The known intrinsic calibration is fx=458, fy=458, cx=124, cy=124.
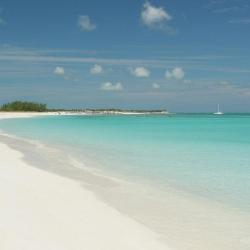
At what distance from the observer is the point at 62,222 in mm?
6172

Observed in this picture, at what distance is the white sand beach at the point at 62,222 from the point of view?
5.28m

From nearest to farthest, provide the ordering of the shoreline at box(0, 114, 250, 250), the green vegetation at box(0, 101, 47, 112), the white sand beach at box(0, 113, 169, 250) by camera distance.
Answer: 1. the white sand beach at box(0, 113, 169, 250)
2. the shoreline at box(0, 114, 250, 250)
3. the green vegetation at box(0, 101, 47, 112)

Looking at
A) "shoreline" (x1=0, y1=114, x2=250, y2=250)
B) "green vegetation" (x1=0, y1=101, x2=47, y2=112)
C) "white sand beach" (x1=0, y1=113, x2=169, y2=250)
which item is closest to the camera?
"white sand beach" (x1=0, y1=113, x2=169, y2=250)

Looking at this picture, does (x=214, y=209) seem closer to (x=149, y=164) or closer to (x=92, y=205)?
(x=92, y=205)

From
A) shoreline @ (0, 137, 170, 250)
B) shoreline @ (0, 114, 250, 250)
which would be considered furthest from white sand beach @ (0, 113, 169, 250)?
shoreline @ (0, 114, 250, 250)

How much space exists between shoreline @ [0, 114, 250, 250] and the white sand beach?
0.24 meters

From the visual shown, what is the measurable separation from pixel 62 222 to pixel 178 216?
1.82 m

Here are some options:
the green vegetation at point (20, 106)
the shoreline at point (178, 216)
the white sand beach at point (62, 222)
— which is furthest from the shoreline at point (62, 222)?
the green vegetation at point (20, 106)

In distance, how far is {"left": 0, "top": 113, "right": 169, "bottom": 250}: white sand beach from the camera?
208 inches

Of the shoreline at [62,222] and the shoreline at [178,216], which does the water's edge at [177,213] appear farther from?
the shoreline at [62,222]

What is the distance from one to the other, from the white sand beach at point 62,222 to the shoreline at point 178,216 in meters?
0.24

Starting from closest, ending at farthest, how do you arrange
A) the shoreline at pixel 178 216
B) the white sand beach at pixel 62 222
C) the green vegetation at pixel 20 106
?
1. the white sand beach at pixel 62 222
2. the shoreline at pixel 178 216
3. the green vegetation at pixel 20 106

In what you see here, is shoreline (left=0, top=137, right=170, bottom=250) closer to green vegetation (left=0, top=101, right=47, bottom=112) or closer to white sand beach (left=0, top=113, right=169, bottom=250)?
white sand beach (left=0, top=113, right=169, bottom=250)

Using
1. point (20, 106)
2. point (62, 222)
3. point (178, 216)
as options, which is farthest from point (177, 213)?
point (20, 106)
